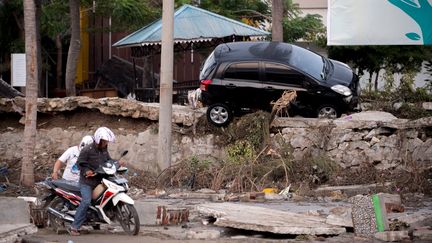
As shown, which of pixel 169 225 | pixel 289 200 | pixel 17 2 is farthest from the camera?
pixel 17 2

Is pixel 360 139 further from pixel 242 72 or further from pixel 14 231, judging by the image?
pixel 14 231

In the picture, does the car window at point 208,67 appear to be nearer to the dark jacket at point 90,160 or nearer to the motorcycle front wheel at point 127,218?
the dark jacket at point 90,160

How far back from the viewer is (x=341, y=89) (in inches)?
767

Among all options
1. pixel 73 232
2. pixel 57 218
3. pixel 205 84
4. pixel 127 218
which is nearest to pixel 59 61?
pixel 205 84

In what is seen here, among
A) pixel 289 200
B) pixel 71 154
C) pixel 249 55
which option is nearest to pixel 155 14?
pixel 249 55

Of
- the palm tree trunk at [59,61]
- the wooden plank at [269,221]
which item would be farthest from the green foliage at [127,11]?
the wooden plank at [269,221]

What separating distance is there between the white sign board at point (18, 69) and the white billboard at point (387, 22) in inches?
418

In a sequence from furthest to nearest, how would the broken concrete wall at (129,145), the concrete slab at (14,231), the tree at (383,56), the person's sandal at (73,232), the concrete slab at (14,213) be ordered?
1. the tree at (383,56)
2. the broken concrete wall at (129,145)
3. the concrete slab at (14,213)
4. the person's sandal at (73,232)
5. the concrete slab at (14,231)

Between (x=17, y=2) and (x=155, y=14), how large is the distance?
15.6ft

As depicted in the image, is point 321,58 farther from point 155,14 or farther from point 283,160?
point 155,14

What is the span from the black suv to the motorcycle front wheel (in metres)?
8.02

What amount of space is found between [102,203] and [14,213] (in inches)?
66.1

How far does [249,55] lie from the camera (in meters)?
20.2

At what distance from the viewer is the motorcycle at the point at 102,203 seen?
472 inches
